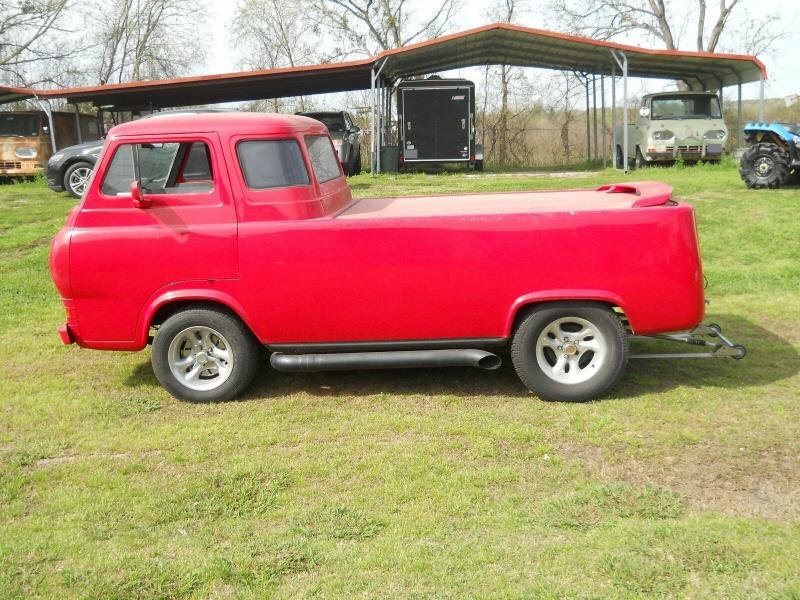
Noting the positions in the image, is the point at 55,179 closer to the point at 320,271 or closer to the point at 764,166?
the point at 320,271

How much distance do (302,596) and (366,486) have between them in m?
1.02

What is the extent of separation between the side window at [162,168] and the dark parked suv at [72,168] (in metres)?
11.7

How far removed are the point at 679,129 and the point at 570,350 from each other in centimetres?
1571

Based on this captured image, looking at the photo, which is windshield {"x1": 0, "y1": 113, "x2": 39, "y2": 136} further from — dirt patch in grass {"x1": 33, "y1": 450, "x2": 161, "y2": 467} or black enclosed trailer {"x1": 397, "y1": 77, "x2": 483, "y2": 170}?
dirt patch in grass {"x1": 33, "y1": 450, "x2": 161, "y2": 467}

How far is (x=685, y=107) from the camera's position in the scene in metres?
20.1

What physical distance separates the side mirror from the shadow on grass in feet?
4.74

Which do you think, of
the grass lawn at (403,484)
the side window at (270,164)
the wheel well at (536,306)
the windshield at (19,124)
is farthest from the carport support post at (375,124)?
the wheel well at (536,306)

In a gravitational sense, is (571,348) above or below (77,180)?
below

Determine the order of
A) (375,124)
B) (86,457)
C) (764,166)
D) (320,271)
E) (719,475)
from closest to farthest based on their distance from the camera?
(719,475) → (86,457) → (320,271) → (764,166) → (375,124)

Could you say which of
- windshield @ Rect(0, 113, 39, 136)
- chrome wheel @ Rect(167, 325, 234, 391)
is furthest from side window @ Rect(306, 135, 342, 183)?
windshield @ Rect(0, 113, 39, 136)

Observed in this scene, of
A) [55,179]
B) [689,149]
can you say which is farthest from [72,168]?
[689,149]

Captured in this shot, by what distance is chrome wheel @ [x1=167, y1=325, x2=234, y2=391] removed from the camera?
5.68 m

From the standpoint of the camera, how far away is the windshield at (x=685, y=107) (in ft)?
65.3

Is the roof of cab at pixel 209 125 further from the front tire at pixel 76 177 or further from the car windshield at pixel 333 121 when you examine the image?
the car windshield at pixel 333 121
